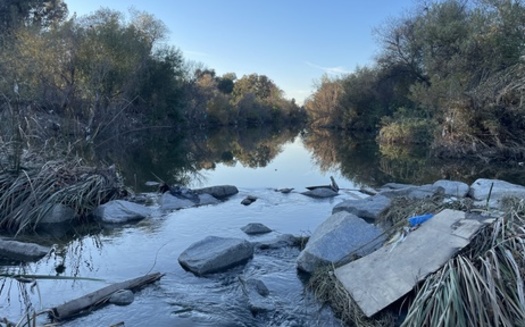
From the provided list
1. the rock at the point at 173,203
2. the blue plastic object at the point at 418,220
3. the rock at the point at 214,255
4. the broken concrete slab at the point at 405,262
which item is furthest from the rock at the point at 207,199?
the blue plastic object at the point at 418,220

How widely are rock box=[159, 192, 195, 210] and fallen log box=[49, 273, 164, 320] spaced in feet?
12.5

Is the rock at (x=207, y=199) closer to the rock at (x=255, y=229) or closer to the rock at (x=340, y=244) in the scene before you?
the rock at (x=255, y=229)

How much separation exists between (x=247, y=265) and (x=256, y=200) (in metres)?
4.02

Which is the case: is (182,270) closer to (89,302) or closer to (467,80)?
(89,302)

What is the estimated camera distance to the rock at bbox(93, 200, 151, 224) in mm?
7199

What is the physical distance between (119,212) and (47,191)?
120 cm

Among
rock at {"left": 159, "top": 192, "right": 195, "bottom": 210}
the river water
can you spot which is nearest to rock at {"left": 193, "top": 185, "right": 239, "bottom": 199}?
the river water

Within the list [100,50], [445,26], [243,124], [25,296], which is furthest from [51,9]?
[25,296]

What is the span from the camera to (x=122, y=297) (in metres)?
4.09

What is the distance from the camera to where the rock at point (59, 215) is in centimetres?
682

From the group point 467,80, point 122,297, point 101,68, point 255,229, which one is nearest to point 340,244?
point 255,229

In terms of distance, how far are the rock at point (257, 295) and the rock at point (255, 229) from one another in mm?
2046

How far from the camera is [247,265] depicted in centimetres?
527

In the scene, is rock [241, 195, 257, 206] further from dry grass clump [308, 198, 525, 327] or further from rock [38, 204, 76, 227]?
dry grass clump [308, 198, 525, 327]
